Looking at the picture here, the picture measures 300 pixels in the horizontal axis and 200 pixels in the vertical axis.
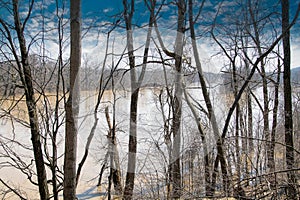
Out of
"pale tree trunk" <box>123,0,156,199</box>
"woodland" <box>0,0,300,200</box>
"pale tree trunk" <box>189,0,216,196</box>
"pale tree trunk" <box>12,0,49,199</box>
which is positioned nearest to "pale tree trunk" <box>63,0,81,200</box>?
"woodland" <box>0,0,300,200</box>

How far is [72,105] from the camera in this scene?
4.39ft

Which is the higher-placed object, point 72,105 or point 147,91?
point 147,91

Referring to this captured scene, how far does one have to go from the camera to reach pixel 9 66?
2.04 m

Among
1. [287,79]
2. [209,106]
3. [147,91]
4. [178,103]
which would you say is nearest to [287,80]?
[287,79]

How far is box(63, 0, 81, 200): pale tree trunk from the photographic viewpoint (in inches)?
50.4

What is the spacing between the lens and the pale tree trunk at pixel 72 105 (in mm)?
1280

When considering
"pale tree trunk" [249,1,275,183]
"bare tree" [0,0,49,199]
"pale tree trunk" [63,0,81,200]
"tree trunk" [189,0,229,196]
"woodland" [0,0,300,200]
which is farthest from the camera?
"pale tree trunk" [249,1,275,183]

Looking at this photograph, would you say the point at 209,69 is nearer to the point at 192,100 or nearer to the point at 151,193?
the point at 192,100

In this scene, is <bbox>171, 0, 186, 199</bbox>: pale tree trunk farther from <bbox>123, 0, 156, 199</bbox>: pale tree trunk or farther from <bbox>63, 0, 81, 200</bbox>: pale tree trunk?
<bbox>63, 0, 81, 200</bbox>: pale tree trunk

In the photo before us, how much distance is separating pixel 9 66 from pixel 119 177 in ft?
6.26

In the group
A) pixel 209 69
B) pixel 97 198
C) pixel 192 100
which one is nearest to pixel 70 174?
pixel 192 100

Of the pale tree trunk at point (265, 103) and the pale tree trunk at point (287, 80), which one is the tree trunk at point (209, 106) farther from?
the pale tree trunk at point (287, 80)

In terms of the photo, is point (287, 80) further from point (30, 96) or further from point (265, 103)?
point (30, 96)

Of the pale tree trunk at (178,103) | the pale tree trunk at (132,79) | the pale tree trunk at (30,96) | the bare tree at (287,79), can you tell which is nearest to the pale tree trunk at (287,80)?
the bare tree at (287,79)
